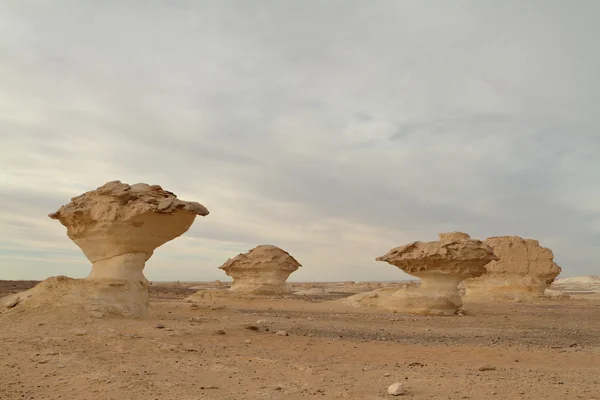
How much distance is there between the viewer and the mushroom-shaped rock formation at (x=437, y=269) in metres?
19.3

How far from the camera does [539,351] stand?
9906mm

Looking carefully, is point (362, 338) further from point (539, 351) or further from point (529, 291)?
point (529, 291)

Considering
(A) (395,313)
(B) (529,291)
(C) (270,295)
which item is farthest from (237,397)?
(B) (529,291)

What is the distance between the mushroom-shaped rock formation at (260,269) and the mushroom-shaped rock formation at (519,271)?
40.7ft

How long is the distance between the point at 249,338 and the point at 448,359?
4.07 meters

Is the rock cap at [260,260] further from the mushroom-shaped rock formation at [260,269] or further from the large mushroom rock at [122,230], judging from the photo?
the large mushroom rock at [122,230]

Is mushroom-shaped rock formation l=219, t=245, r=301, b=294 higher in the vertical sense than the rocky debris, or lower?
higher

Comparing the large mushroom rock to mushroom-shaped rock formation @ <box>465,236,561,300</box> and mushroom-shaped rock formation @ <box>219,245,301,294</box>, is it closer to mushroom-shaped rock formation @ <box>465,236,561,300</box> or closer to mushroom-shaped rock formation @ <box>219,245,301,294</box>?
mushroom-shaped rock formation @ <box>219,245,301,294</box>

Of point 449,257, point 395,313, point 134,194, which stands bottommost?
point 395,313

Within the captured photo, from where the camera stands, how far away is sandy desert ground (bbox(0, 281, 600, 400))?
19.3 ft

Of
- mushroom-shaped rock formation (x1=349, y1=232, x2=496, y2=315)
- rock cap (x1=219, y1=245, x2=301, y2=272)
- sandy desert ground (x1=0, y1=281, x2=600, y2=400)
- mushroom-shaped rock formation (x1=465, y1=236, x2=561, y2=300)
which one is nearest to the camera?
sandy desert ground (x1=0, y1=281, x2=600, y2=400)

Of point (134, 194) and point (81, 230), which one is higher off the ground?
point (134, 194)

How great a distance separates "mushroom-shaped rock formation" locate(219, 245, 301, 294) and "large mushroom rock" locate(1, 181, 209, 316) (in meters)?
15.2

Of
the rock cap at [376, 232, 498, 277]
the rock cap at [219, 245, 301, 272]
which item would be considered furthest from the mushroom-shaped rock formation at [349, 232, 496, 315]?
the rock cap at [219, 245, 301, 272]
